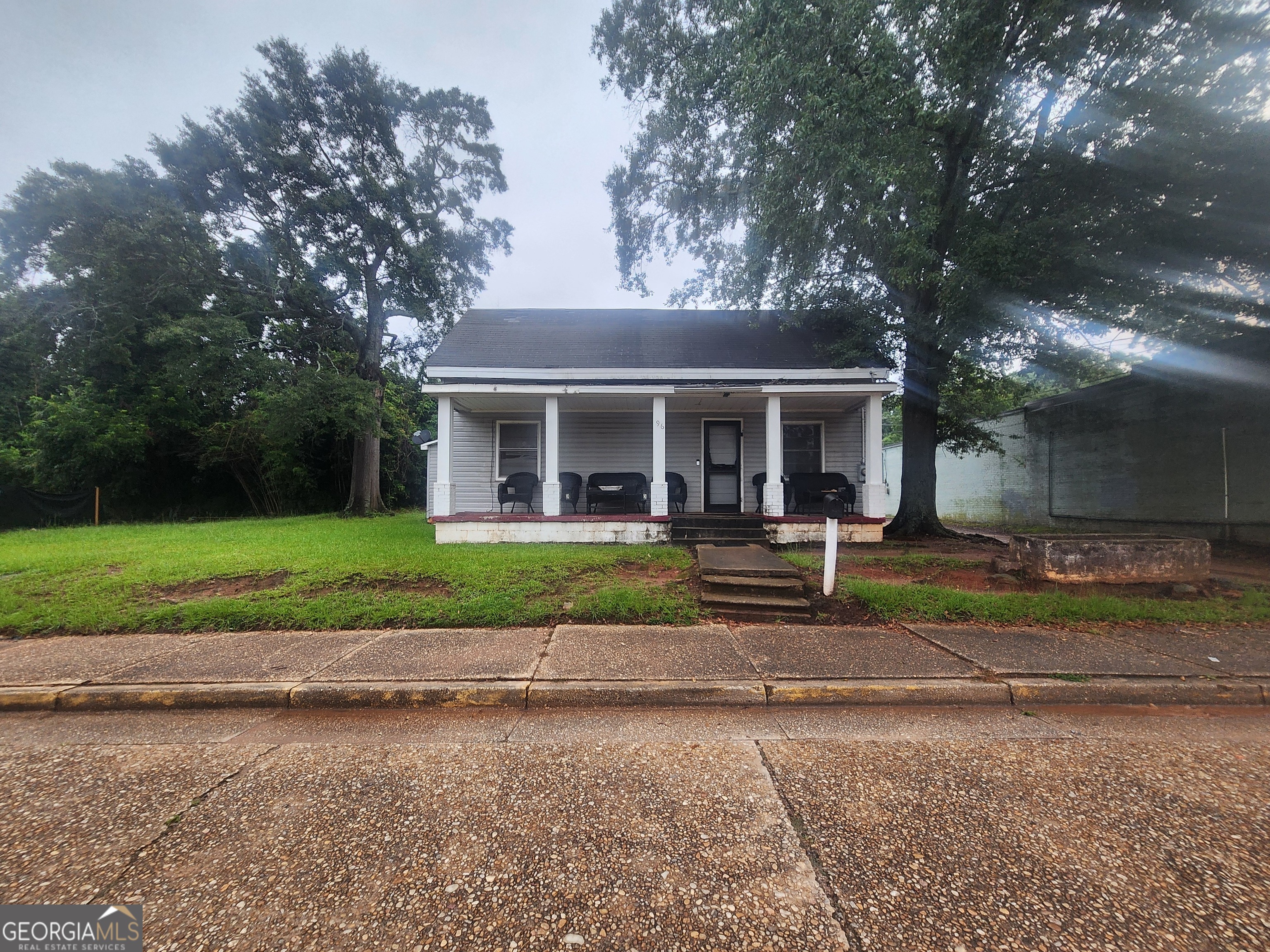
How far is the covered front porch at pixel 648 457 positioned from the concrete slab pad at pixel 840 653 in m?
A: 4.27

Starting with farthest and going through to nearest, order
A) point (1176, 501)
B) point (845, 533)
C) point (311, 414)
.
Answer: point (311, 414) < point (1176, 501) < point (845, 533)

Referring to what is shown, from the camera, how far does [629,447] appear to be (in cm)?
1123

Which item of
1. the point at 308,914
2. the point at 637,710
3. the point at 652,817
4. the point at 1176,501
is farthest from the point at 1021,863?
the point at 1176,501

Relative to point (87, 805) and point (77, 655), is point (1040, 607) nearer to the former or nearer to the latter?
point (87, 805)

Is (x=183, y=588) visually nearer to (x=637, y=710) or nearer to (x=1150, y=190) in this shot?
(x=637, y=710)

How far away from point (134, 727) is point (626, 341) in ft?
32.9

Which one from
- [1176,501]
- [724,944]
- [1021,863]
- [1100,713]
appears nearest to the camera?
[724,944]

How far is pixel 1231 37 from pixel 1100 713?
930 centimetres

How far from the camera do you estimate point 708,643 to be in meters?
3.97

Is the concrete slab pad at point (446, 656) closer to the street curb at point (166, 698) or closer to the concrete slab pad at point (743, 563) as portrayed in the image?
the street curb at point (166, 698)

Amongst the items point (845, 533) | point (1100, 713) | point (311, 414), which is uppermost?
point (311, 414)

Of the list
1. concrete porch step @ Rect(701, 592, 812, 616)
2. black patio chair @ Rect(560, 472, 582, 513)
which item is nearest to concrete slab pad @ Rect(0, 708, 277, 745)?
concrete porch step @ Rect(701, 592, 812, 616)

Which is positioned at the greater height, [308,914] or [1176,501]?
[1176,501]

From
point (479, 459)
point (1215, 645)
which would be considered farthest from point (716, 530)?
point (479, 459)
